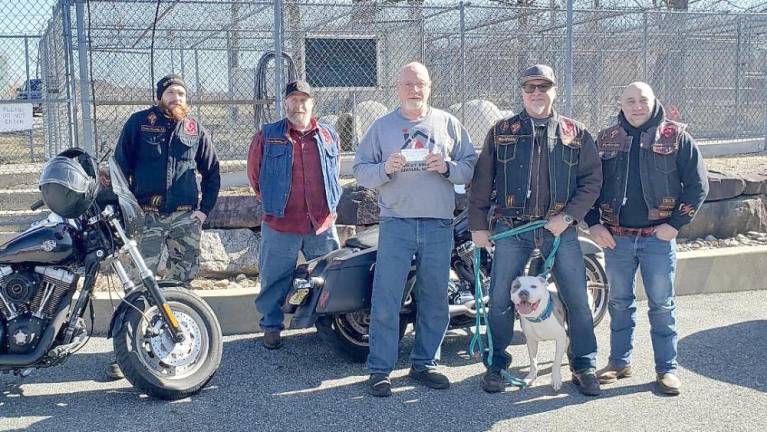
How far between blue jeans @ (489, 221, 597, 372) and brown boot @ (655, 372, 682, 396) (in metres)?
0.38


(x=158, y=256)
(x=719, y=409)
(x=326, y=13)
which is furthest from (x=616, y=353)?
(x=326, y=13)

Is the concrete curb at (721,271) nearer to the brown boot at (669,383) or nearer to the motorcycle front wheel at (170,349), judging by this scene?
the brown boot at (669,383)

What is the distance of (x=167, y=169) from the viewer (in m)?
4.97

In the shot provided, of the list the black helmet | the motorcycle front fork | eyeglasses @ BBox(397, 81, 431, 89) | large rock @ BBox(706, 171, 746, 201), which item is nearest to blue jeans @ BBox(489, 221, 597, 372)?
eyeglasses @ BBox(397, 81, 431, 89)

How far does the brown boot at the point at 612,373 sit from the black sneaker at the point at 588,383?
0.09 metres

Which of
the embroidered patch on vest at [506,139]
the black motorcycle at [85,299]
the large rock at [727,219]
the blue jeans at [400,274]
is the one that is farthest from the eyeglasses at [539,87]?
the large rock at [727,219]

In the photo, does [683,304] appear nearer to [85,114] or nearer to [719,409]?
[719,409]

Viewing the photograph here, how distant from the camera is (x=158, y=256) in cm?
508

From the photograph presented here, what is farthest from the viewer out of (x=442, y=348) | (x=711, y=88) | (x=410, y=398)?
(x=711, y=88)

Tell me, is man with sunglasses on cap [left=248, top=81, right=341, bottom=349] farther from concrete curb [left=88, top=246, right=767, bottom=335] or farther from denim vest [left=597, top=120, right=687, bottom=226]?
concrete curb [left=88, top=246, right=767, bottom=335]

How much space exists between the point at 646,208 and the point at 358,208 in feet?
9.04

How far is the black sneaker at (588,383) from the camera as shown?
4.47m

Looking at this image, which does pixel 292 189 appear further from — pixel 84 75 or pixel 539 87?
pixel 84 75

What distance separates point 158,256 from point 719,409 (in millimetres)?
3473
